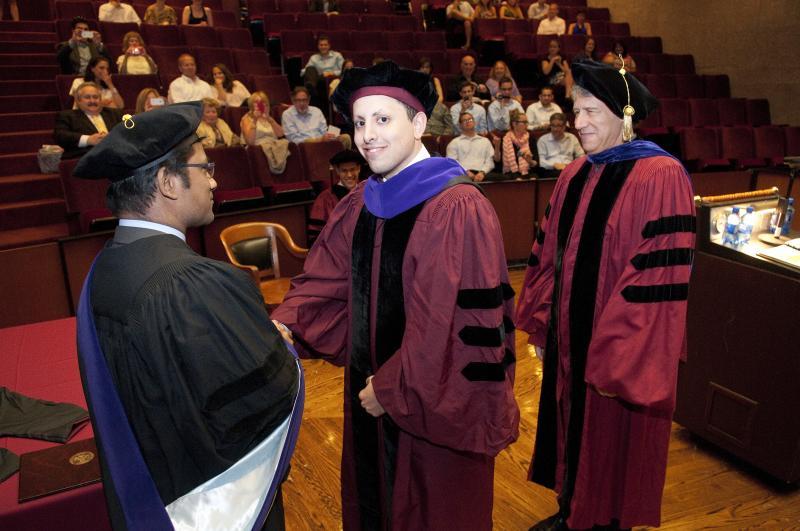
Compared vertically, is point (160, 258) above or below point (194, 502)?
above

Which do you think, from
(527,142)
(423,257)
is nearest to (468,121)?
(527,142)

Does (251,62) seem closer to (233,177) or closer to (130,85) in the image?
(130,85)

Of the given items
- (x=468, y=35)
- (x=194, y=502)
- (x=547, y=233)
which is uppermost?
(x=468, y=35)

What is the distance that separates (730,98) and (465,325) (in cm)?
1037

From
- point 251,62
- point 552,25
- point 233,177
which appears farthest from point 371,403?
point 552,25

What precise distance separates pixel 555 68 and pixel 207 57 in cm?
553

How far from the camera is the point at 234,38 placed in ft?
28.5

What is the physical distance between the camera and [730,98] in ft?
32.4

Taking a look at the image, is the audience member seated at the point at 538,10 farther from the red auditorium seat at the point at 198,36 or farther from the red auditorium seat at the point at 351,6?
the red auditorium seat at the point at 198,36

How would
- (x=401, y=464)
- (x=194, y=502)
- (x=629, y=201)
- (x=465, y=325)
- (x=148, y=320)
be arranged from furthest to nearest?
(x=629, y=201) < (x=401, y=464) < (x=465, y=325) < (x=194, y=502) < (x=148, y=320)

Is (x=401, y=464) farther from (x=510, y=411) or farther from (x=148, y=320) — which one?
(x=148, y=320)

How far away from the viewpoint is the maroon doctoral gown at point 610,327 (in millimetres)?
1957

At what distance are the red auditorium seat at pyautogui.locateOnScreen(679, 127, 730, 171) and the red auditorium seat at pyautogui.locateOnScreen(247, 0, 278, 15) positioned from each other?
6945 mm

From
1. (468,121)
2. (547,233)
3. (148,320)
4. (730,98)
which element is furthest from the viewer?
(730,98)
